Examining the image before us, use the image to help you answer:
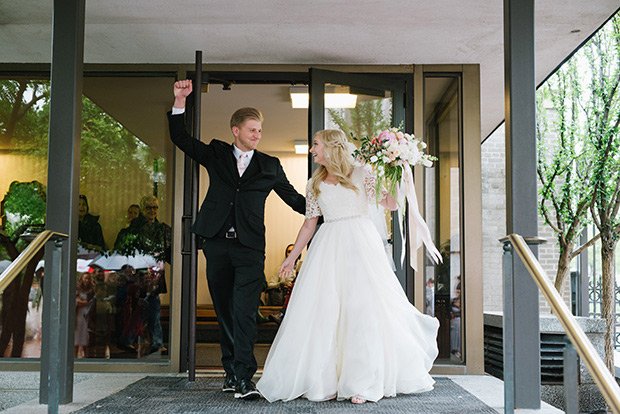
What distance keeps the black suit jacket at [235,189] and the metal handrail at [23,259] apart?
1.05 meters

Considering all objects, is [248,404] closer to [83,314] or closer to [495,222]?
[83,314]

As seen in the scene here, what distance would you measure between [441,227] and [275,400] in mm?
2653

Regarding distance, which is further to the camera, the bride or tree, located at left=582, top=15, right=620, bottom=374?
tree, located at left=582, top=15, right=620, bottom=374

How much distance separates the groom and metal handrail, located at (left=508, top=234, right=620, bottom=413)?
189 centimetres

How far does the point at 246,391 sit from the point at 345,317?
0.76 meters

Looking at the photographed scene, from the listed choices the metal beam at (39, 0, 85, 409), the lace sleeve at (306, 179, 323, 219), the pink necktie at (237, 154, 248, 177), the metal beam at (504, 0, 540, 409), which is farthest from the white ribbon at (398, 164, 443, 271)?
the metal beam at (39, 0, 85, 409)

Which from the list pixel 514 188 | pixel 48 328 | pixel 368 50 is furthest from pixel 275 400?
pixel 368 50

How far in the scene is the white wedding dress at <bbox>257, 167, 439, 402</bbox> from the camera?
4.06 meters

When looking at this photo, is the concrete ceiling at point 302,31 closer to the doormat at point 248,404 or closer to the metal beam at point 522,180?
the metal beam at point 522,180

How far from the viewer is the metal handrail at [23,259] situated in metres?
2.96

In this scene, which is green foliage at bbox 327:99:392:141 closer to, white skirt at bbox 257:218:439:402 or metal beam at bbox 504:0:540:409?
white skirt at bbox 257:218:439:402

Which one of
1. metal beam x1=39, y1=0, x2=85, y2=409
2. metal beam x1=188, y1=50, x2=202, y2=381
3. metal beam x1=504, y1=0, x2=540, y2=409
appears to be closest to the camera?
metal beam x1=504, y1=0, x2=540, y2=409

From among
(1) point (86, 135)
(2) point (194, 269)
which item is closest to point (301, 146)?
(1) point (86, 135)

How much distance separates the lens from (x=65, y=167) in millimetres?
4055
